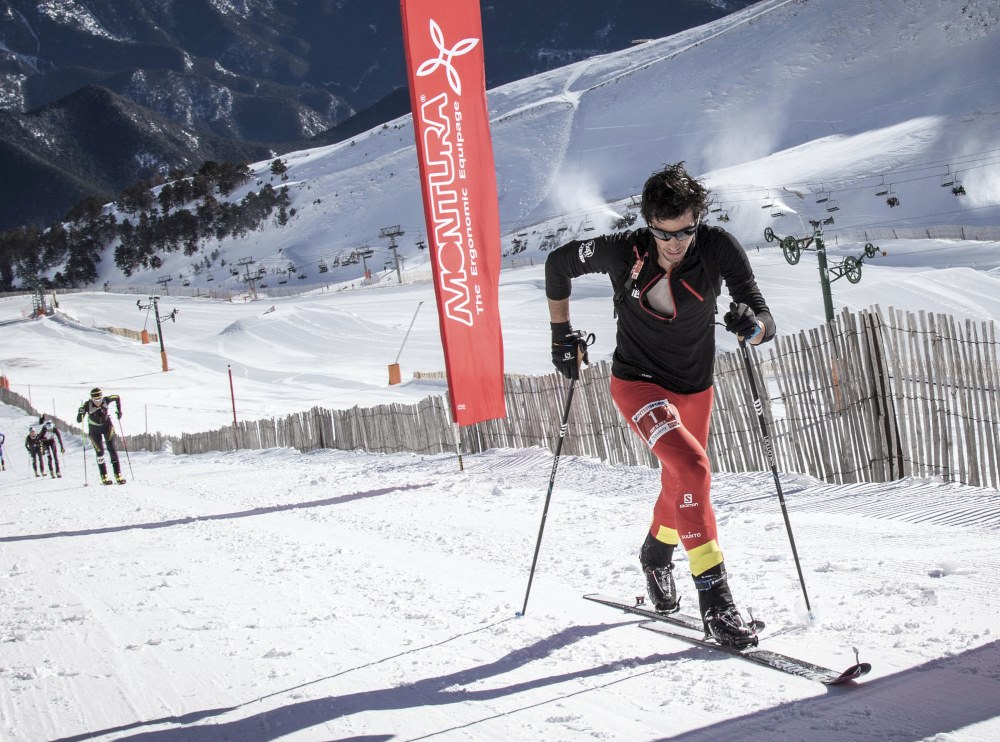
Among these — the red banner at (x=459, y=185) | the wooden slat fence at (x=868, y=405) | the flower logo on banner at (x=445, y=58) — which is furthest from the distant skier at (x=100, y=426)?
the wooden slat fence at (x=868, y=405)

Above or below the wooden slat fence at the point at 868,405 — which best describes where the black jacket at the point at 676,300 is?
above

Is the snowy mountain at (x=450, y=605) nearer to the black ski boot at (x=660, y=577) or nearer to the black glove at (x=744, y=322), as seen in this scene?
the black ski boot at (x=660, y=577)

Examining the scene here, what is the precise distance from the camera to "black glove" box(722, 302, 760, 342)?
3.40 metres

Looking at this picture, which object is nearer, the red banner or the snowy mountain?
the snowy mountain

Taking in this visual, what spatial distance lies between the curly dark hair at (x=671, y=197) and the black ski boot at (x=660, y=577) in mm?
1371

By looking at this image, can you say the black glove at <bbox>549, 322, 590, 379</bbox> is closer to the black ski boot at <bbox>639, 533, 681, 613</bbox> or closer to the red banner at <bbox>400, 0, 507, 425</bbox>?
the black ski boot at <bbox>639, 533, 681, 613</bbox>

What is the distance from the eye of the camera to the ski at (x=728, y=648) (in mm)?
2801

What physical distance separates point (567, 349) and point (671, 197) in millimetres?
947

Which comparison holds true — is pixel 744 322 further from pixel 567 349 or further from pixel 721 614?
pixel 721 614

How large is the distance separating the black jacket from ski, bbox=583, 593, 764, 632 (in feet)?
3.03

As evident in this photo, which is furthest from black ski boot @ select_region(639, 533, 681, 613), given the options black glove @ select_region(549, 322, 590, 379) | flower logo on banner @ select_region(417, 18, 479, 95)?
flower logo on banner @ select_region(417, 18, 479, 95)

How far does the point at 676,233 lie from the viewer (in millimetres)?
3350

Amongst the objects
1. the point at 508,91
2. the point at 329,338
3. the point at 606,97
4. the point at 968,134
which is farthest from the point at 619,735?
the point at 508,91

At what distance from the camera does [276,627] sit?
3992 mm
